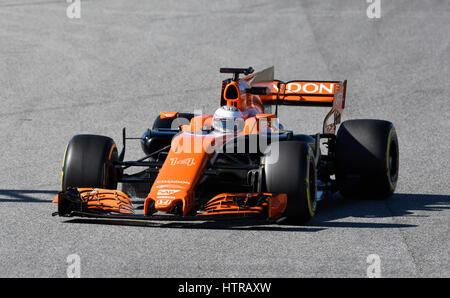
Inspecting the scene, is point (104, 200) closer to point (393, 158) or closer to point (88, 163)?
point (88, 163)

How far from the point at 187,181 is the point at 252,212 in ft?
2.78

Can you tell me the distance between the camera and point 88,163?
9.94 meters

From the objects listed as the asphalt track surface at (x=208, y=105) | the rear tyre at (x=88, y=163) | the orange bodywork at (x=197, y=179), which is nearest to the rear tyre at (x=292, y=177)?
the orange bodywork at (x=197, y=179)

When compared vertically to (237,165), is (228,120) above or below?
above

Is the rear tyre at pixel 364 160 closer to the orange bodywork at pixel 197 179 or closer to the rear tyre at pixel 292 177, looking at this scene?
the orange bodywork at pixel 197 179

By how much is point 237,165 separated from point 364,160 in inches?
78.6

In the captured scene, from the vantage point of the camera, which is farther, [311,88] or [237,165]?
[311,88]

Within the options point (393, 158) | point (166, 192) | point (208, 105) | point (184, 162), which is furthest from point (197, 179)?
point (208, 105)

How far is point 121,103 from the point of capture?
723 inches

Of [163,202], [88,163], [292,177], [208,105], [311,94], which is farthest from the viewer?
[208,105]

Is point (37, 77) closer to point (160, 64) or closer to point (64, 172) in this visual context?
point (160, 64)

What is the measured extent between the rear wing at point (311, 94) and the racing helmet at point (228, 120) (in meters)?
1.46

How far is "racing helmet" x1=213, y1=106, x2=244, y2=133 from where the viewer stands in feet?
34.5

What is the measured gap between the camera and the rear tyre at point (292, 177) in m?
9.20
